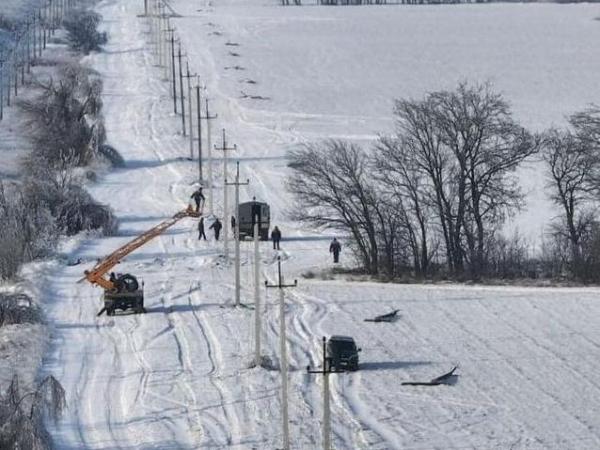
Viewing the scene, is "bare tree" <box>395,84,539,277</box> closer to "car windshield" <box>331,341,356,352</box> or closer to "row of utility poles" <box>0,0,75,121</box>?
"car windshield" <box>331,341,356,352</box>

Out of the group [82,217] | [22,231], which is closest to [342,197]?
[82,217]

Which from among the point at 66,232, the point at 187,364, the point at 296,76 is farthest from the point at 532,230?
the point at 296,76

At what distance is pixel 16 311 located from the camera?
120 feet

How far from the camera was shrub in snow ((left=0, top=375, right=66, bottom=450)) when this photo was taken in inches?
1012

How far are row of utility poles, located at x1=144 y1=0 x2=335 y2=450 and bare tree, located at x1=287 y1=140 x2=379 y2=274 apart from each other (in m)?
2.34

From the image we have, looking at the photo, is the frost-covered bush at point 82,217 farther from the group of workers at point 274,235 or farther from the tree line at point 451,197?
the tree line at point 451,197

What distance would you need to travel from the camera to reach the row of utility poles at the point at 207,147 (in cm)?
2652

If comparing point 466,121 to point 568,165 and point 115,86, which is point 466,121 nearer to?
point 568,165

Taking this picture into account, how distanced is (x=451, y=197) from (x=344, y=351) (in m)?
17.8

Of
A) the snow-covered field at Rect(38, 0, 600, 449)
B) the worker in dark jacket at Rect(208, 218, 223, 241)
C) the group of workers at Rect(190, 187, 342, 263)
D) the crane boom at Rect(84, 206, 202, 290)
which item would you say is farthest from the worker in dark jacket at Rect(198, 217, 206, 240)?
the crane boom at Rect(84, 206, 202, 290)

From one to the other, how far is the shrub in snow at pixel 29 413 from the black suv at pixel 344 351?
615 centimetres

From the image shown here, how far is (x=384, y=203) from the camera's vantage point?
→ 48500mm

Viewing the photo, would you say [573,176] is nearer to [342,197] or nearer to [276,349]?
[342,197]

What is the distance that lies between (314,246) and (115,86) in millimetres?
48579
